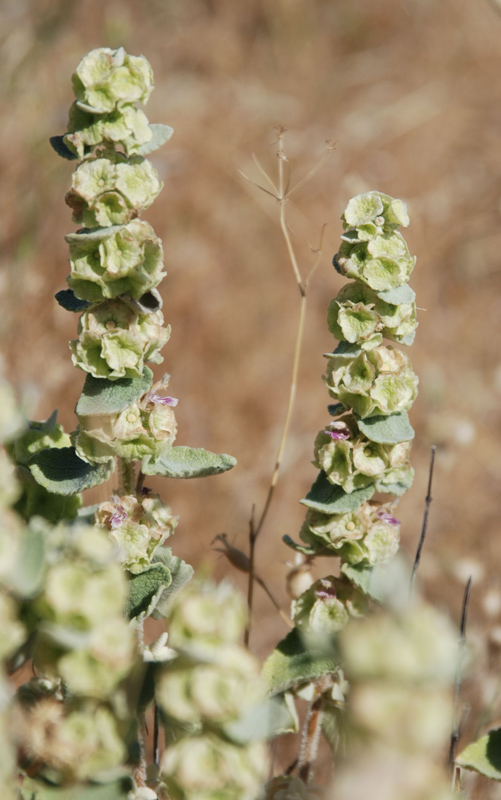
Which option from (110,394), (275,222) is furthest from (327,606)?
(275,222)

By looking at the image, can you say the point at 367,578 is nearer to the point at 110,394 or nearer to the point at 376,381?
the point at 376,381

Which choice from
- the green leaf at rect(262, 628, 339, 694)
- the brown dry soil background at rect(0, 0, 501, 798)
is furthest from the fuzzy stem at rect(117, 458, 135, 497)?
the brown dry soil background at rect(0, 0, 501, 798)

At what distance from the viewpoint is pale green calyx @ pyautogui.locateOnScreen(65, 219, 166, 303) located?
1.07 m

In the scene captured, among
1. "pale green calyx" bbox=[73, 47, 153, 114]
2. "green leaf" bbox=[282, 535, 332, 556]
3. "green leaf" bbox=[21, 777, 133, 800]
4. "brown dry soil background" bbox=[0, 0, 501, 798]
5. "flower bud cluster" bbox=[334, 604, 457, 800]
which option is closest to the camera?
"flower bud cluster" bbox=[334, 604, 457, 800]

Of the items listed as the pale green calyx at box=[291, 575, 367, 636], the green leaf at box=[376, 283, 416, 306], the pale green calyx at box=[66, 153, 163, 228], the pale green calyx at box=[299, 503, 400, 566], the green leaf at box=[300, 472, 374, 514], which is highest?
the pale green calyx at box=[66, 153, 163, 228]

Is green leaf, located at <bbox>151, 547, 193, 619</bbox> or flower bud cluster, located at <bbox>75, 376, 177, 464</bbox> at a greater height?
flower bud cluster, located at <bbox>75, 376, 177, 464</bbox>

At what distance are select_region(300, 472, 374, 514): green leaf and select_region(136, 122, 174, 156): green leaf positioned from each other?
0.57m

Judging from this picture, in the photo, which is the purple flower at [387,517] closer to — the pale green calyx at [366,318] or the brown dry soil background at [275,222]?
the pale green calyx at [366,318]

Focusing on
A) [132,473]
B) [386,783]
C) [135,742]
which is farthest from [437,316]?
[386,783]

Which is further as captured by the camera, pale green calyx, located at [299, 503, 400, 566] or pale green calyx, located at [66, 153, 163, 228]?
pale green calyx, located at [299, 503, 400, 566]

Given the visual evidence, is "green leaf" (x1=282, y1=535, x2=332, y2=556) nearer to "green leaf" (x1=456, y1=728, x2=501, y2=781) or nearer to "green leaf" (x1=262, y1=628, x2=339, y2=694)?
"green leaf" (x1=262, y1=628, x2=339, y2=694)

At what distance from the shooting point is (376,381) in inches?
46.4

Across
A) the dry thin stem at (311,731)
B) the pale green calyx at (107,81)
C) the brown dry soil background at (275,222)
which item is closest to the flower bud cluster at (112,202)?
the pale green calyx at (107,81)

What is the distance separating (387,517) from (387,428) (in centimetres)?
16
